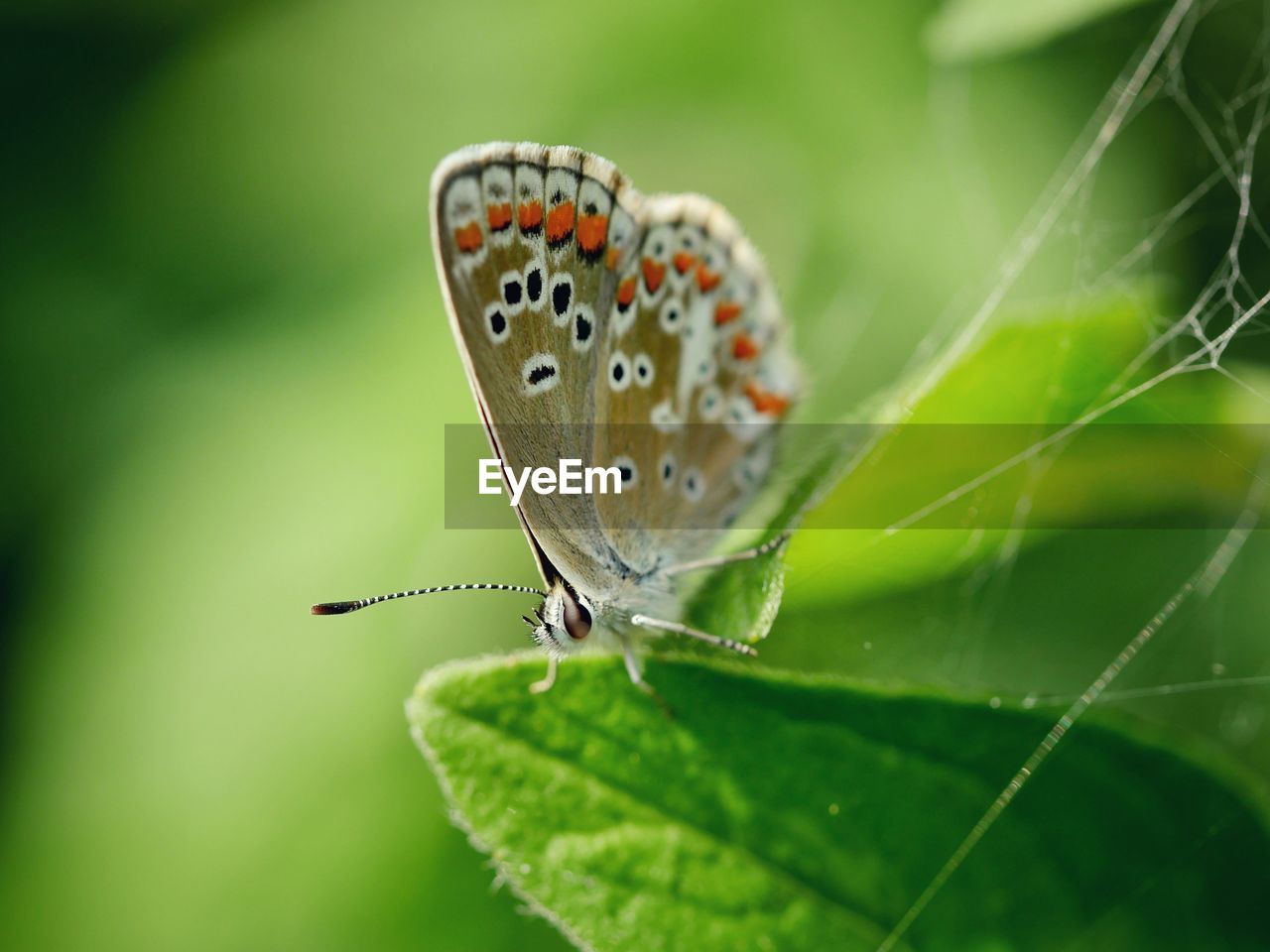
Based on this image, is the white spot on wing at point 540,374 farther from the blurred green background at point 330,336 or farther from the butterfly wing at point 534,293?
the blurred green background at point 330,336

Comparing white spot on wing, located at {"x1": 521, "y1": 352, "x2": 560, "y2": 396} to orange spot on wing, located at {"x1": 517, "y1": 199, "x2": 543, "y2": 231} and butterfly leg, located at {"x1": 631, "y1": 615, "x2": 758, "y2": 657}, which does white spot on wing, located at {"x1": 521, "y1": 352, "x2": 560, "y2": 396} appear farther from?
butterfly leg, located at {"x1": 631, "y1": 615, "x2": 758, "y2": 657}

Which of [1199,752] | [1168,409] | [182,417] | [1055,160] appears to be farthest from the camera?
[182,417]

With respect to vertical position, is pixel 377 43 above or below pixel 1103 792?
above

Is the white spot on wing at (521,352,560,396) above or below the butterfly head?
above

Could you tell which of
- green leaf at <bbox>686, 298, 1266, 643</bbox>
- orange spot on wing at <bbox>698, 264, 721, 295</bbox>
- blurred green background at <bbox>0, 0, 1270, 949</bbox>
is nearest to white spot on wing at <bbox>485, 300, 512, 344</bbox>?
orange spot on wing at <bbox>698, 264, 721, 295</bbox>

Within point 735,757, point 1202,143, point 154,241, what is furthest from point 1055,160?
point 154,241

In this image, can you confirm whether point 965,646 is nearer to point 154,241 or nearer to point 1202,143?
point 1202,143

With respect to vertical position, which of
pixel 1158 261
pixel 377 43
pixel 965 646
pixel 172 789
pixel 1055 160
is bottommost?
pixel 172 789
